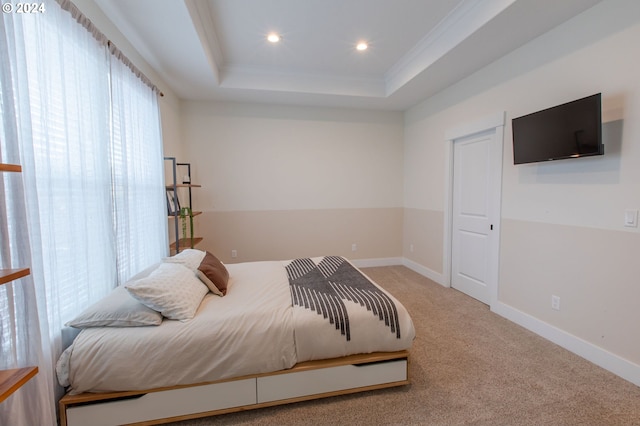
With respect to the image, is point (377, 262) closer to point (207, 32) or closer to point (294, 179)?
point (294, 179)

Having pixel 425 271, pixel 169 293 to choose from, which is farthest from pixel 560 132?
pixel 169 293

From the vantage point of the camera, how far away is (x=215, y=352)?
4.97 ft

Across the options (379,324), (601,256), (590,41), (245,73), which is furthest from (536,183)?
(245,73)

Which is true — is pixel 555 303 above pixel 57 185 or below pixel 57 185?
below

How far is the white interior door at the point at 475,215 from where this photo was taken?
292 centimetres

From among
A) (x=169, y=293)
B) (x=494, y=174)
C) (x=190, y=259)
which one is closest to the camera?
(x=169, y=293)

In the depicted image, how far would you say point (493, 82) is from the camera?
9.24 ft

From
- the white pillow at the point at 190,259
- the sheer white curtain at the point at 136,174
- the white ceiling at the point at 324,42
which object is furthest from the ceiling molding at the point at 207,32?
the white pillow at the point at 190,259

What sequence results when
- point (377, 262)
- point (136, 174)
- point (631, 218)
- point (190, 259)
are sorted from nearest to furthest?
point (631, 218), point (190, 259), point (136, 174), point (377, 262)

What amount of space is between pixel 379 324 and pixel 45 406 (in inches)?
69.6

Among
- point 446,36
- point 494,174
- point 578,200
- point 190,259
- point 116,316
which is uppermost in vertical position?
point 446,36

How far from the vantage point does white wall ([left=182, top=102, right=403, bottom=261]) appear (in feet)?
13.1

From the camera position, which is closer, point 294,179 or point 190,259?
point 190,259

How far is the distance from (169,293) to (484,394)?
6.95ft
